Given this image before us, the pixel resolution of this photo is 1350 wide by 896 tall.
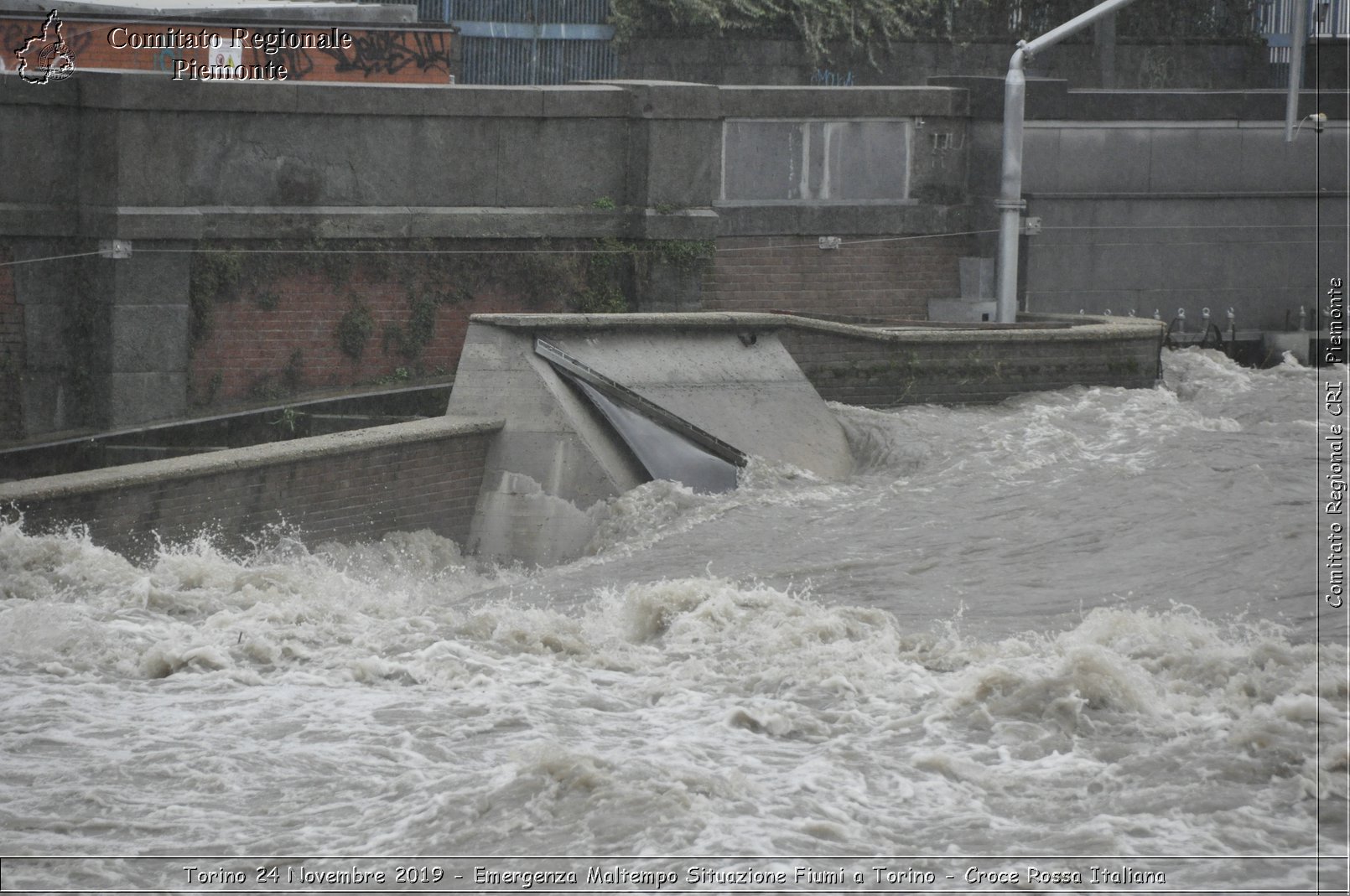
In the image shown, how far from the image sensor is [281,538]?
1219cm

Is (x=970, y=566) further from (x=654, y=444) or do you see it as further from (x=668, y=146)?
(x=668, y=146)

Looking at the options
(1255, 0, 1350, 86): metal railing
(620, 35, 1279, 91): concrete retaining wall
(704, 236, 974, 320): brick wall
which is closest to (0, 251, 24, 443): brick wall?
(704, 236, 974, 320): brick wall

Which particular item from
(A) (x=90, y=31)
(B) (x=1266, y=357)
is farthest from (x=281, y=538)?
(B) (x=1266, y=357)

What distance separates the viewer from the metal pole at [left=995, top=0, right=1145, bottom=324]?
16734 mm

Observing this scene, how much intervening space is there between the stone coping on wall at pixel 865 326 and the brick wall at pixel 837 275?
0.93 meters

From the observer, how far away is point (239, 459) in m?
12.0

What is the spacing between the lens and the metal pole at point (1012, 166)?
1673 cm

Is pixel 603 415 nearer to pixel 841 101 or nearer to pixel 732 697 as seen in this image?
pixel 732 697

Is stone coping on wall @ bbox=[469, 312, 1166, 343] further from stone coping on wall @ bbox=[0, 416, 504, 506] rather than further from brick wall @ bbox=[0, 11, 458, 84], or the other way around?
brick wall @ bbox=[0, 11, 458, 84]

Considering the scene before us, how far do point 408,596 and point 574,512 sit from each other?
2083 millimetres

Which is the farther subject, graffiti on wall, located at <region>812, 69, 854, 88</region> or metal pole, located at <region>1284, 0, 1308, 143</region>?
graffiti on wall, located at <region>812, 69, 854, 88</region>

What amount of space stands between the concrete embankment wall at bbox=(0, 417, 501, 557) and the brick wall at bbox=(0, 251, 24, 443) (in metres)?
2.91

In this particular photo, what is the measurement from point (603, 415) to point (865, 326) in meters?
4.03

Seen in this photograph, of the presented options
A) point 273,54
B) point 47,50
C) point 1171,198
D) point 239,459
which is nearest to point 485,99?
point 273,54
